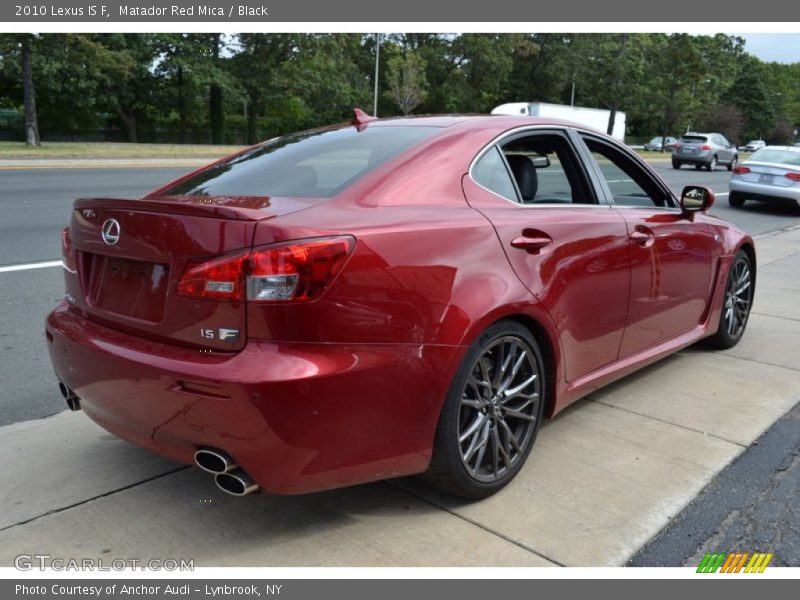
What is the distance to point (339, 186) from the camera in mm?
2871

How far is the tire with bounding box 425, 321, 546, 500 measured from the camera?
2828 millimetres

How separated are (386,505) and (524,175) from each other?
1.67 m

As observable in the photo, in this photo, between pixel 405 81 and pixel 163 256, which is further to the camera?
pixel 405 81

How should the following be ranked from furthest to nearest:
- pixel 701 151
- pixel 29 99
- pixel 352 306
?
pixel 701 151 < pixel 29 99 < pixel 352 306

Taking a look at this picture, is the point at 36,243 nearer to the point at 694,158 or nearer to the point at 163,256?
the point at 163,256

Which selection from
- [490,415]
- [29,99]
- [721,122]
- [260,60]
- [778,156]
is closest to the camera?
[490,415]

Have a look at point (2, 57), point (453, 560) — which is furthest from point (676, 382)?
point (2, 57)

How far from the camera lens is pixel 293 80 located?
147 ft

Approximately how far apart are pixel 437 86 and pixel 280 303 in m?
61.2

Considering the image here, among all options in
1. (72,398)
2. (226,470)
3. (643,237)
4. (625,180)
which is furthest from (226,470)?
(625,180)

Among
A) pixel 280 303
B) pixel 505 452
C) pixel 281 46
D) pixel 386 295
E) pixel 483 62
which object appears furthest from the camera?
pixel 483 62

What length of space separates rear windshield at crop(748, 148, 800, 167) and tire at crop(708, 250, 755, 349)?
1191cm

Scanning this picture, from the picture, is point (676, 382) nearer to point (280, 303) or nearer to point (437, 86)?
point (280, 303)

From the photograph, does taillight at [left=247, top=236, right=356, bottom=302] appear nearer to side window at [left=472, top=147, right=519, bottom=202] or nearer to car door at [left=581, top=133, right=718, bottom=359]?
side window at [left=472, top=147, right=519, bottom=202]
